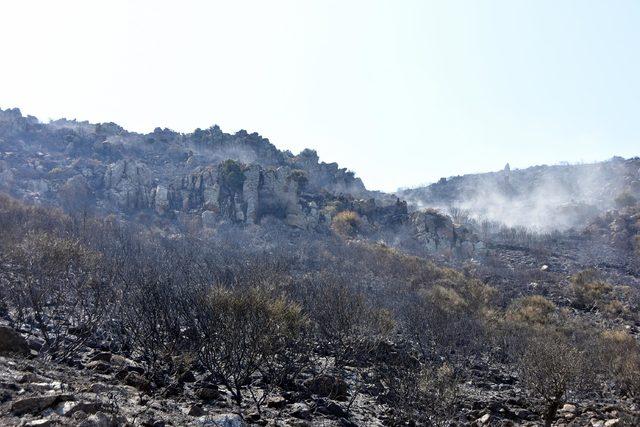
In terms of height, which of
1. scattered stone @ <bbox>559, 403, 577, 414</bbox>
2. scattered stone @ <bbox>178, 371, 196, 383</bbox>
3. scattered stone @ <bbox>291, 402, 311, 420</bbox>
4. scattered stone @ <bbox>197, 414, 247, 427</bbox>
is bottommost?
scattered stone @ <bbox>559, 403, 577, 414</bbox>

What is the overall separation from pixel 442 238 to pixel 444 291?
2497 cm

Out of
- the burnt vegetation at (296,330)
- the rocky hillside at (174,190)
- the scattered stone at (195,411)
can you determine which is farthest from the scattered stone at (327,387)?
the rocky hillside at (174,190)

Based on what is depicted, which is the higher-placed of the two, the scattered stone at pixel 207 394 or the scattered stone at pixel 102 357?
the scattered stone at pixel 102 357

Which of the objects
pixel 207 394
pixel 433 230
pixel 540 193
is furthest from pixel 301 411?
pixel 540 193

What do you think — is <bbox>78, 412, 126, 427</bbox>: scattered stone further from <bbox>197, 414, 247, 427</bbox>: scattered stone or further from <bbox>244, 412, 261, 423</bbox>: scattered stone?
<bbox>244, 412, 261, 423</bbox>: scattered stone

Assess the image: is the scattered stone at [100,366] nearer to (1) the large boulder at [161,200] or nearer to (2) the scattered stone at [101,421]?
(2) the scattered stone at [101,421]

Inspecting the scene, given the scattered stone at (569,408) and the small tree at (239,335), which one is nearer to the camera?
the small tree at (239,335)

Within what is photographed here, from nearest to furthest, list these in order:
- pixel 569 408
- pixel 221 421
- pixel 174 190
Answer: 1. pixel 221 421
2. pixel 569 408
3. pixel 174 190

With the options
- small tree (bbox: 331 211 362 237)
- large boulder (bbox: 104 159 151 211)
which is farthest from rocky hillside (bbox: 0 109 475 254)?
small tree (bbox: 331 211 362 237)

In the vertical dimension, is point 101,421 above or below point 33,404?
below

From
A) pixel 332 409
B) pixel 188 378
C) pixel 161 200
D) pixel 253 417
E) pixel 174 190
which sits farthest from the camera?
pixel 174 190

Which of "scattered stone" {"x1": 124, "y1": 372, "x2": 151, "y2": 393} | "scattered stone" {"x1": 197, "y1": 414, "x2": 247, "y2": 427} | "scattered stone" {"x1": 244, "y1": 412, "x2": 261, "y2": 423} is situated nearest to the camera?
"scattered stone" {"x1": 197, "y1": 414, "x2": 247, "y2": 427}

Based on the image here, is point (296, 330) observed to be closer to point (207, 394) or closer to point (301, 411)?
point (301, 411)

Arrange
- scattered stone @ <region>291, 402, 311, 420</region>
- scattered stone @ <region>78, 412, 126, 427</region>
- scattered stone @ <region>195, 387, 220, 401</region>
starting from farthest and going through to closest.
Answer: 1. scattered stone @ <region>291, 402, 311, 420</region>
2. scattered stone @ <region>195, 387, 220, 401</region>
3. scattered stone @ <region>78, 412, 126, 427</region>
